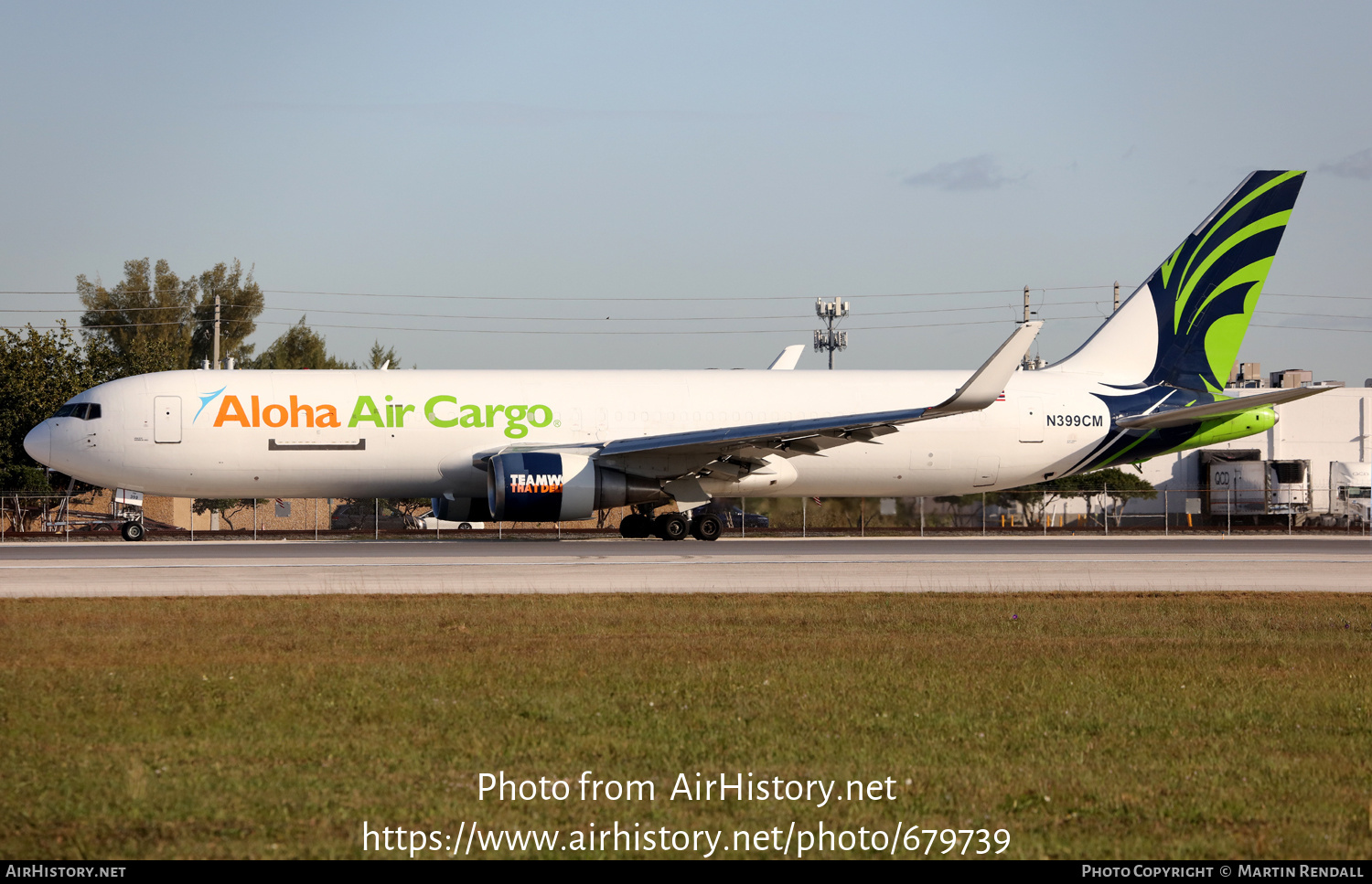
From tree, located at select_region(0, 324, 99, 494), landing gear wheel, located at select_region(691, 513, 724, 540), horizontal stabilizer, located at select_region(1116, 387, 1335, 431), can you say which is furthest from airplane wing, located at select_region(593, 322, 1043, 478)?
tree, located at select_region(0, 324, 99, 494)

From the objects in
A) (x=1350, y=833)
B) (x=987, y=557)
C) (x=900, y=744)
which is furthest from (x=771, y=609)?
(x=987, y=557)

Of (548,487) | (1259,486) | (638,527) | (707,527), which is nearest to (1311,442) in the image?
(1259,486)

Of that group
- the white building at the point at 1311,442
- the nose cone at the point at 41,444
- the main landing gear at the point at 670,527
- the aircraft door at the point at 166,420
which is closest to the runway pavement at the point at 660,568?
the main landing gear at the point at 670,527

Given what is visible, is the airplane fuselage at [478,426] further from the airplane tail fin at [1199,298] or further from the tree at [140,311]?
the tree at [140,311]

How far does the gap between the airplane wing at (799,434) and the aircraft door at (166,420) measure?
9.67 meters

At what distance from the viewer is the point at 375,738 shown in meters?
7.57

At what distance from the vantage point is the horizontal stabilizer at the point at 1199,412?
3017cm

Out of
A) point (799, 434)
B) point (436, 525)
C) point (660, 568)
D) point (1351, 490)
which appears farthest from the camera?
point (1351, 490)

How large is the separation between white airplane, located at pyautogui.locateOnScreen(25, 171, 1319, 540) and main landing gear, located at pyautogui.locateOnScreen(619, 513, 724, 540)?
0.05 m

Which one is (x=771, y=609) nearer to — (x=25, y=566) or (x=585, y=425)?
(x=25, y=566)

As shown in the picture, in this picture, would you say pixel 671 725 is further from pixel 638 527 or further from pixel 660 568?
pixel 638 527

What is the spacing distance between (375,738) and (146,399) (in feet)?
77.8

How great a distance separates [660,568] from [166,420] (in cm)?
1388

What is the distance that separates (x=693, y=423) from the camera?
30.7 m
